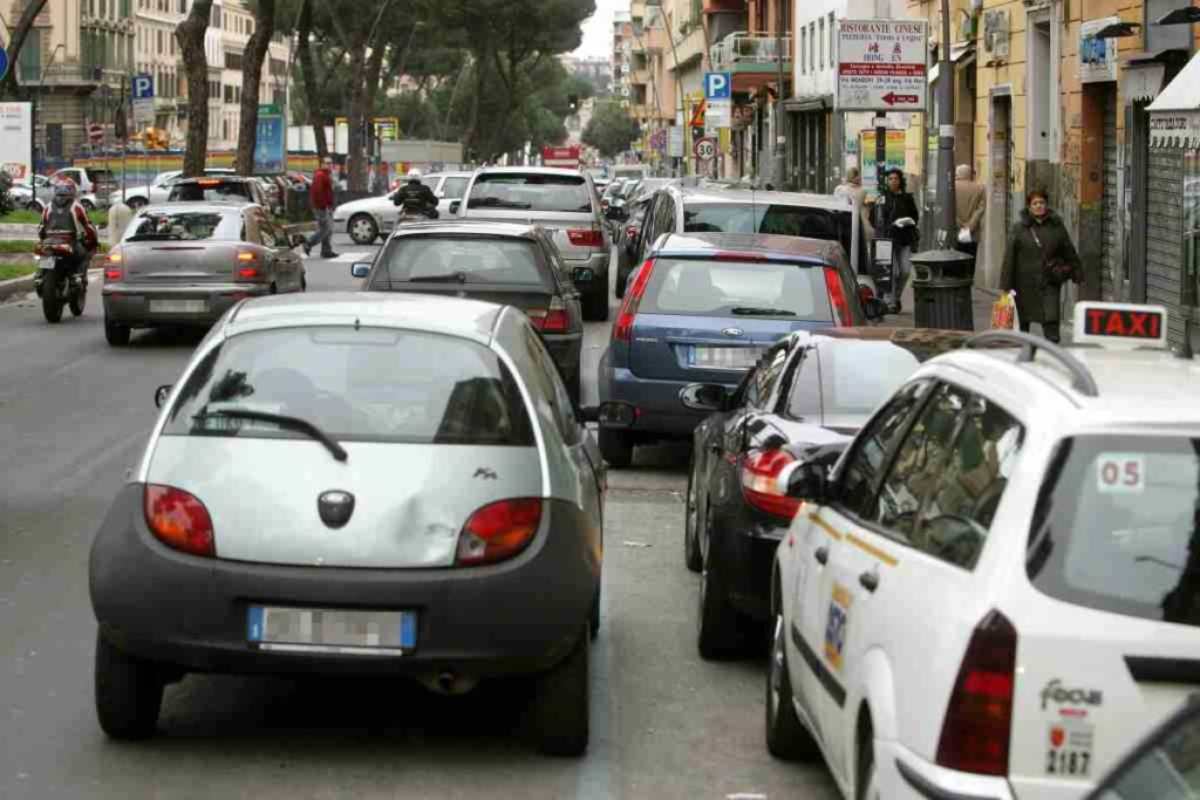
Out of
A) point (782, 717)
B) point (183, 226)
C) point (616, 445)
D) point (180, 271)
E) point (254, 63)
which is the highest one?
point (254, 63)

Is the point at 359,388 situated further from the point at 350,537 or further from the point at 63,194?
the point at 63,194

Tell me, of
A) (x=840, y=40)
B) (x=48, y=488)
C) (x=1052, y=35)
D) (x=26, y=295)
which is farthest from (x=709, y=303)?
(x=26, y=295)

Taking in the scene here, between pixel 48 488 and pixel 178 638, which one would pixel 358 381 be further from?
pixel 48 488

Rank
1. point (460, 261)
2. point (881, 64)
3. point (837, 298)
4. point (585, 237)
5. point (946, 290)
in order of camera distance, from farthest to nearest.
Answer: point (585, 237) → point (881, 64) → point (946, 290) → point (460, 261) → point (837, 298)

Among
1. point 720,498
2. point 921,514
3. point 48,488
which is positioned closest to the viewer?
point 921,514

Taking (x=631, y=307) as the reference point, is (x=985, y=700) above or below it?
below

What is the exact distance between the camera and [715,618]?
845cm

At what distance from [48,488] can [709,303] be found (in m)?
4.15

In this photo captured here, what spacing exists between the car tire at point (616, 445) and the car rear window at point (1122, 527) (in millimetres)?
9844

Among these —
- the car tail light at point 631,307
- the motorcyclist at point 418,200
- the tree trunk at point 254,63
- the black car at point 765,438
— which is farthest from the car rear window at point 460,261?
the tree trunk at point 254,63

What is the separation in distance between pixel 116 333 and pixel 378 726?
15.4 meters

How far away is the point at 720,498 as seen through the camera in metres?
8.66

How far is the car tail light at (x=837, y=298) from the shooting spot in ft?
43.5

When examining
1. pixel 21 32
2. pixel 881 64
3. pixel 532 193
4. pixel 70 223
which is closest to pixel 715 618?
pixel 881 64
